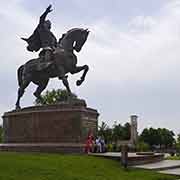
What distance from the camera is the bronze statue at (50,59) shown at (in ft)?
70.5

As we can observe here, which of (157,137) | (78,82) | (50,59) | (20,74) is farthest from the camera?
(157,137)

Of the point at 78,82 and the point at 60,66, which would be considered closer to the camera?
the point at 60,66

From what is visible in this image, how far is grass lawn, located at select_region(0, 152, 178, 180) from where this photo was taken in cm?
1197

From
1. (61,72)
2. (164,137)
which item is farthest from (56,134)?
(164,137)

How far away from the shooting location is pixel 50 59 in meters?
21.7

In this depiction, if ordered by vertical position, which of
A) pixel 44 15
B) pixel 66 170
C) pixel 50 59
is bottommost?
pixel 66 170

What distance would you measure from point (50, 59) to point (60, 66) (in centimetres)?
72

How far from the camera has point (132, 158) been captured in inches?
682

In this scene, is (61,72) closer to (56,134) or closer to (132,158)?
(56,134)

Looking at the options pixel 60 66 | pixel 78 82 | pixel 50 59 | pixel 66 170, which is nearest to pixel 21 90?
pixel 50 59

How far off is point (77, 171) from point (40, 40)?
36.0 feet

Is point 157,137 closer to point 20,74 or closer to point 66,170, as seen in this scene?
point 20,74

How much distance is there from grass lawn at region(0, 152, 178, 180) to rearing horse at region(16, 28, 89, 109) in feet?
21.7

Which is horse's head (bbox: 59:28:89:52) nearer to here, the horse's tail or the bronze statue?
the bronze statue
